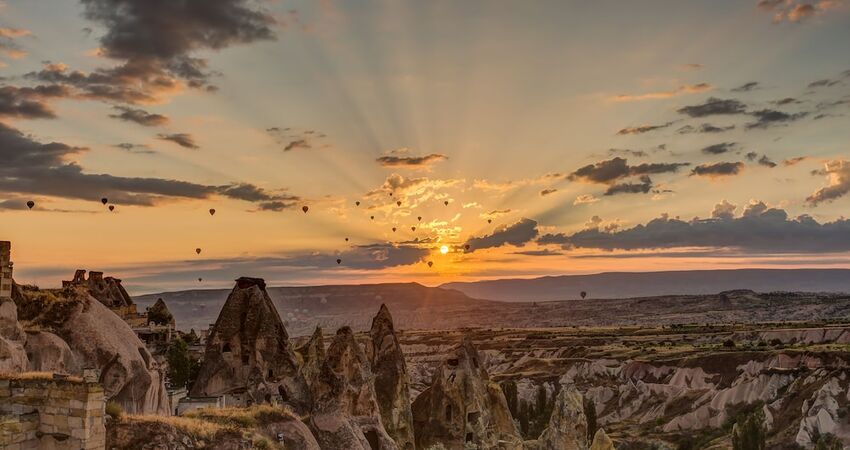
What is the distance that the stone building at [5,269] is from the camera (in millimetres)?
27203

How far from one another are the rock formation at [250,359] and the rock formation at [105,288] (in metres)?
18.5

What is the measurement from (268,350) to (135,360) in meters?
7.19

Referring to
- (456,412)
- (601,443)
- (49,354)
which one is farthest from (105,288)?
(601,443)

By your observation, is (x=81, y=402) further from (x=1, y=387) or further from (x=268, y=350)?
(x=268, y=350)

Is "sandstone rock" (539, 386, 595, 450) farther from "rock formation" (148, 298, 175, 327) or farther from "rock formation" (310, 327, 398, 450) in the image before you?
"rock formation" (148, 298, 175, 327)

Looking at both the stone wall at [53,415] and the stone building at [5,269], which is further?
the stone building at [5,269]

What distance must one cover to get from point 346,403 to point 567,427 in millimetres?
23372

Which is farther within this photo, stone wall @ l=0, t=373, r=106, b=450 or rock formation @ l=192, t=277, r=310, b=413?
rock formation @ l=192, t=277, r=310, b=413

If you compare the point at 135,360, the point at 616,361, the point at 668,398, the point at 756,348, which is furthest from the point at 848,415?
the point at 135,360

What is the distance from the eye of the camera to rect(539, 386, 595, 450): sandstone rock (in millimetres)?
51688

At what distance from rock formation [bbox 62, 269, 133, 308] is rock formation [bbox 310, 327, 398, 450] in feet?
76.3

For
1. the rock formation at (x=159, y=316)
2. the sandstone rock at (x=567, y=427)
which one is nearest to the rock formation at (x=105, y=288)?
the rock formation at (x=159, y=316)

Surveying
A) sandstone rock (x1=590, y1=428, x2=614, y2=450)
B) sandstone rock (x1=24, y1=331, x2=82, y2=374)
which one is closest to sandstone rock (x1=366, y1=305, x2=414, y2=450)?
sandstone rock (x1=590, y1=428, x2=614, y2=450)

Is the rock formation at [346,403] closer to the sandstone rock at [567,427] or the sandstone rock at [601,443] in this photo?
the sandstone rock at [567,427]
